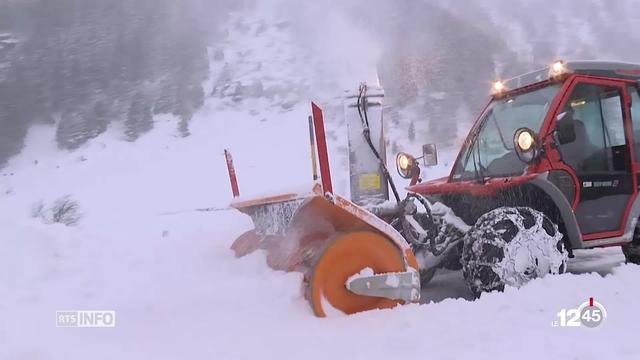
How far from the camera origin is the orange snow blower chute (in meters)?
3.81

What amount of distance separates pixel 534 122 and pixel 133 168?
2808 cm

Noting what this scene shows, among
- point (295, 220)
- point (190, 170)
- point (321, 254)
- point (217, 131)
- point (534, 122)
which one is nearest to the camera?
point (321, 254)

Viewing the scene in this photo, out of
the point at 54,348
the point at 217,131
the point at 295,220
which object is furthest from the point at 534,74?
the point at 217,131

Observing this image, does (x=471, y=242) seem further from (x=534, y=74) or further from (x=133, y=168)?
(x=133, y=168)

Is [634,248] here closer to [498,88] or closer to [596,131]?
[596,131]

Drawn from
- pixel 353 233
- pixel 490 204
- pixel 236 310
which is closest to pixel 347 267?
pixel 353 233

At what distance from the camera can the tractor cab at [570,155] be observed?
4629 mm

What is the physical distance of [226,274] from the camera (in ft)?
14.8

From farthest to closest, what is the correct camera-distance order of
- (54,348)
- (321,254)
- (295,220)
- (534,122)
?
(534,122)
(295,220)
(321,254)
(54,348)

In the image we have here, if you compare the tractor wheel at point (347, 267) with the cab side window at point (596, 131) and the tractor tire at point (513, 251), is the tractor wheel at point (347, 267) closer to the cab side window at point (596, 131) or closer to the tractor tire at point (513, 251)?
the tractor tire at point (513, 251)

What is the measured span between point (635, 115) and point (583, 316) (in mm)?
2497

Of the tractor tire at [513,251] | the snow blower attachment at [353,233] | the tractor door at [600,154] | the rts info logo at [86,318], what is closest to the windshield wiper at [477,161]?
the snow blower attachment at [353,233]

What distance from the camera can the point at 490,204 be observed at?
5070mm

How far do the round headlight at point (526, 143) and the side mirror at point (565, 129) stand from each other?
300mm
